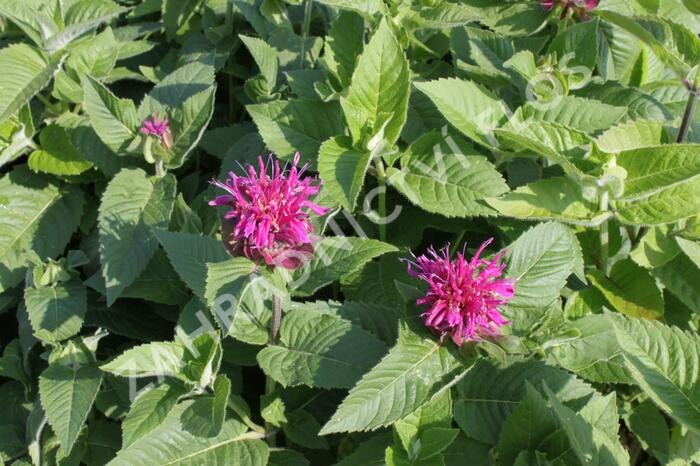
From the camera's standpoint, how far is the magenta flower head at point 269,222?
1.14 m

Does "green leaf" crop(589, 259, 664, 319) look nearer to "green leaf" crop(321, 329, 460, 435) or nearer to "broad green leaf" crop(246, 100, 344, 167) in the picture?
"green leaf" crop(321, 329, 460, 435)

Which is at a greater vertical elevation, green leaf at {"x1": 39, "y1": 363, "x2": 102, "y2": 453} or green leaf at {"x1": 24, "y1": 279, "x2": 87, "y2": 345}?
green leaf at {"x1": 24, "y1": 279, "x2": 87, "y2": 345}

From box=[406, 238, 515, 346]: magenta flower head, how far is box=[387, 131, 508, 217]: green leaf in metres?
0.25

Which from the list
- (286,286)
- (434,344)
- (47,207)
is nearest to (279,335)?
(286,286)

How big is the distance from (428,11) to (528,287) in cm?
75

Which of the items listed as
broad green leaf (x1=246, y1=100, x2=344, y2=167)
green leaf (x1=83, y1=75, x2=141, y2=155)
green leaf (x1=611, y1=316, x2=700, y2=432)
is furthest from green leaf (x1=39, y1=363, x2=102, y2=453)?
green leaf (x1=611, y1=316, x2=700, y2=432)

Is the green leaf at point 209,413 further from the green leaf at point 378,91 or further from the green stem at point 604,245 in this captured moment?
the green stem at point 604,245

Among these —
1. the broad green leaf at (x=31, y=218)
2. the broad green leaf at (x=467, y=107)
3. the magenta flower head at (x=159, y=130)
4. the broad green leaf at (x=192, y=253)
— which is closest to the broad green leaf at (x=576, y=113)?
the broad green leaf at (x=467, y=107)

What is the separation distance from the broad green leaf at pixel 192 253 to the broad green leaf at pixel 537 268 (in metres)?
0.55

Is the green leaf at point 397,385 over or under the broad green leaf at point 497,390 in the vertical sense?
over

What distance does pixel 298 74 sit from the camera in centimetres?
177

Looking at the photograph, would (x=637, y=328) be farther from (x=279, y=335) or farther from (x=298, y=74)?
(x=298, y=74)

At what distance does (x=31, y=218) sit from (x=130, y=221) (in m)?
0.42

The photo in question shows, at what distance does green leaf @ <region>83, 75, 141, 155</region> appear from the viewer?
1.71 m
